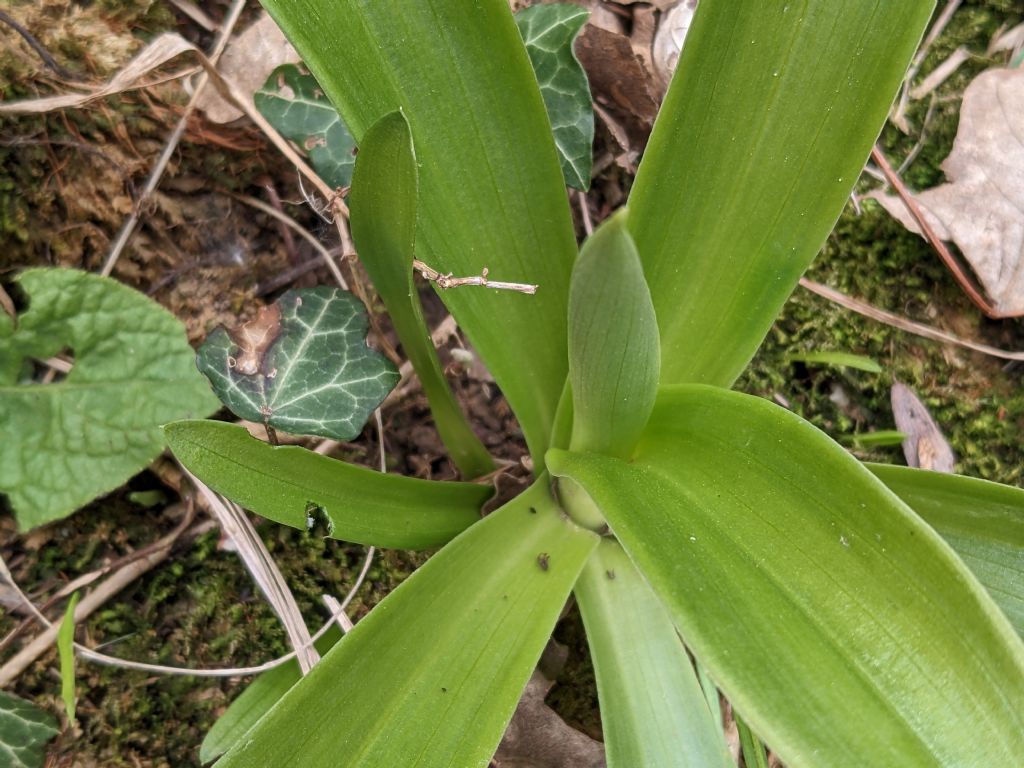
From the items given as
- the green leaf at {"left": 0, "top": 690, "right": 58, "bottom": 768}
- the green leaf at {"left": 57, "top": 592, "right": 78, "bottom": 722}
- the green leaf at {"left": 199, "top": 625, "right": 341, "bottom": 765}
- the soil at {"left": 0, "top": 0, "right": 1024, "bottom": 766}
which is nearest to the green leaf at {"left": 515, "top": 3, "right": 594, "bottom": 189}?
the soil at {"left": 0, "top": 0, "right": 1024, "bottom": 766}

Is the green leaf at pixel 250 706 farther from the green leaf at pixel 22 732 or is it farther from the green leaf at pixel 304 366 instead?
the green leaf at pixel 304 366

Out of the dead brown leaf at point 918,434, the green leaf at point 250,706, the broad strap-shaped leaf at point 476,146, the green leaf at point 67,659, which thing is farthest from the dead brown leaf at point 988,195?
the green leaf at point 67,659

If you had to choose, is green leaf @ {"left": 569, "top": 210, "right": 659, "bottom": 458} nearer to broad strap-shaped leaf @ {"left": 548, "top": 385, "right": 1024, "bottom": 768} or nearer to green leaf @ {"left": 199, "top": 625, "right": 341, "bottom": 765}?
broad strap-shaped leaf @ {"left": 548, "top": 385, "right": 1024, "bottom": 768}

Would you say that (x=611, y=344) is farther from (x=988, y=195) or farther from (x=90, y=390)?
(x=988, y=195)

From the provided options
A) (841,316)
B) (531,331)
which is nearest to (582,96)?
(531,331)

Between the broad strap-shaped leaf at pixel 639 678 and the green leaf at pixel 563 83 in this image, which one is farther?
the green leaf at pixel 563 83

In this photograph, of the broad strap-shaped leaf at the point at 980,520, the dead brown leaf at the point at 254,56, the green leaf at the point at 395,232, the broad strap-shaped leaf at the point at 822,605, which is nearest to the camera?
the broad strap-shaped leaf at the point at 822,605

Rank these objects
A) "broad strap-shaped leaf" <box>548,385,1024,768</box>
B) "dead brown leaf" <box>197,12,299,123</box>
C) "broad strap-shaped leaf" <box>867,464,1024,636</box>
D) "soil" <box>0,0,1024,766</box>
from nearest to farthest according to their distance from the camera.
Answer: "broad strap-shaped leaf" <box>548,385,1024,768</box> → "broad strap-shaped leaf" <box>867,464,1024,636</box> → "soil" <box>0,0,1024,766</box> → "dead brown leaf" <box>197,12,299,123</box>
